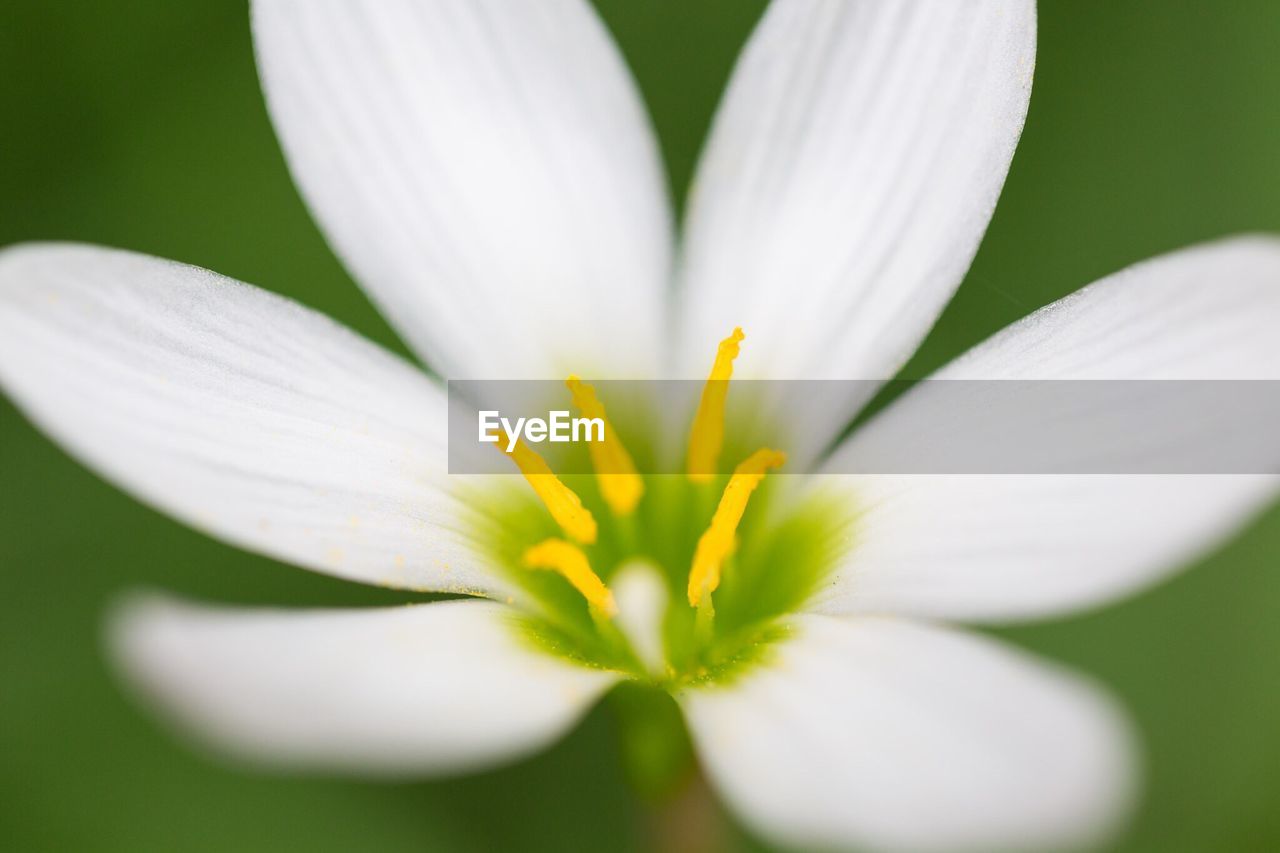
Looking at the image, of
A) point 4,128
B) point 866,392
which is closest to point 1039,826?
point 866,392

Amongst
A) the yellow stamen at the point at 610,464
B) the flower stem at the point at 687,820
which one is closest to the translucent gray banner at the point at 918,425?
the yellow stamen at the point at 610,464

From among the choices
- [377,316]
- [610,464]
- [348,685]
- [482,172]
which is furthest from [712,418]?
[377,316]

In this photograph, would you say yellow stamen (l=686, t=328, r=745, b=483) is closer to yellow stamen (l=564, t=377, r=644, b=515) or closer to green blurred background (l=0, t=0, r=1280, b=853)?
yellow stamen (l=564, t=377, r=644, b=515)

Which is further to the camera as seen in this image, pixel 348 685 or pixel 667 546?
pixel 667 546

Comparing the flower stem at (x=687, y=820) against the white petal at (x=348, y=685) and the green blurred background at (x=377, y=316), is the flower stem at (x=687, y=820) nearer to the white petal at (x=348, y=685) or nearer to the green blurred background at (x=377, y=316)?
the white petal at (x=348, y=685)

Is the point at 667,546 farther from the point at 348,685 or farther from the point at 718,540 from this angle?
the point at 348,685

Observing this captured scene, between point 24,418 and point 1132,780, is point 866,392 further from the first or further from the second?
point 24,418
